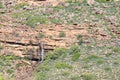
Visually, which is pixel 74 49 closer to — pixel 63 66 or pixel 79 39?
pixel 79 39

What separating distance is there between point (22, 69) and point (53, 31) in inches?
174

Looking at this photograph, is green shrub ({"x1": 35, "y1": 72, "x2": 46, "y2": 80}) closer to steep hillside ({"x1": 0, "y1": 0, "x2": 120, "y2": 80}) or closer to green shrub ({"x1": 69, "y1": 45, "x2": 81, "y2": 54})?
steep hillside ({"x1": 0, "y1": 0, "x2": 120, "y2": 80})

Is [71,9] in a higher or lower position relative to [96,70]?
higher

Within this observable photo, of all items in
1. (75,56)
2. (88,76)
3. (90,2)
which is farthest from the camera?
(90,2)

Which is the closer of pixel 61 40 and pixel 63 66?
pixel 63 66

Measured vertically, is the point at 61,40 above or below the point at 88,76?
above

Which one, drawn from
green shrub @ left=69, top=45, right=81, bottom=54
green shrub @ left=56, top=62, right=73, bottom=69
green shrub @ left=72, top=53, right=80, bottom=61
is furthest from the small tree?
green shrub @ left=56, top=62, right=73, bottom=69

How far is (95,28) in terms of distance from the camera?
34344mm

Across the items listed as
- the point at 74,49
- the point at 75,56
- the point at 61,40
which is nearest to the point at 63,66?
the point at 75,56

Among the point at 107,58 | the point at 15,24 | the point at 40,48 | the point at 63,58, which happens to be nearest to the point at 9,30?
the point at 15,24

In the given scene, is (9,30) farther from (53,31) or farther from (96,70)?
(96,70)

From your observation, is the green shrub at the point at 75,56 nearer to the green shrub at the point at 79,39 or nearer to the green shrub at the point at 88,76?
the green shrub at the point at 79,39

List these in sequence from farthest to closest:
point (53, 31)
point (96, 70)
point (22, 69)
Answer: point (53, 31) → point (22, 69) → point (96, 70)

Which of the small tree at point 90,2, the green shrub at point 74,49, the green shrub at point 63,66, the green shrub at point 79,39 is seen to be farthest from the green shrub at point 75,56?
the small tree at point 90,2
